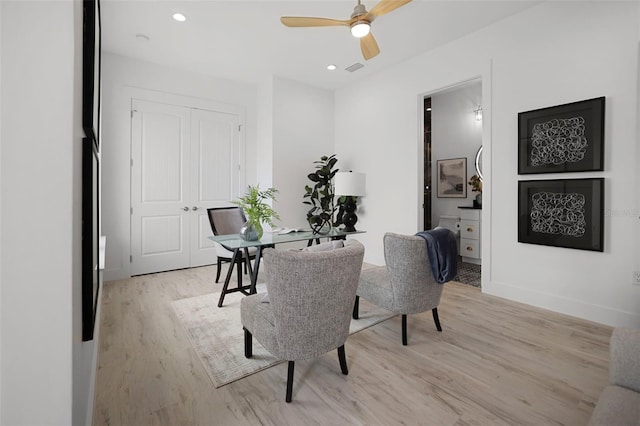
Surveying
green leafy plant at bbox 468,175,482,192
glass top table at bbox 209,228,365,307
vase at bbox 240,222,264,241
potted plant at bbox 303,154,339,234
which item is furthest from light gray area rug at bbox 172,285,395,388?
green leafy plant at bbox 468,175,482,192

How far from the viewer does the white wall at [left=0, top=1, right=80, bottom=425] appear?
2.34 feet

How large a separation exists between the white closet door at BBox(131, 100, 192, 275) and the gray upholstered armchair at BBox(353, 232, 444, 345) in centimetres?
334

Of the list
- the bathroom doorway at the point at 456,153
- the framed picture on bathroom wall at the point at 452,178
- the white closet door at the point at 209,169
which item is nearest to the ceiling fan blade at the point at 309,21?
the white closet door at the point at 209,169

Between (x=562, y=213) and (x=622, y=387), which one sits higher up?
(x=562, y=213)

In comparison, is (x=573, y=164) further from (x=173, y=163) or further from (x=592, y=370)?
(x=173, y=163)

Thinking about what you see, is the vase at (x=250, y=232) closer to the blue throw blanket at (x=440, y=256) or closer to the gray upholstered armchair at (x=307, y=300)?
the gray upholstered armchair at (x=307, y=300)

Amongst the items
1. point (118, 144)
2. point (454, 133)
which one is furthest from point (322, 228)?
point (454, 133)

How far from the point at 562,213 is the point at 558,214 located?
0.03m

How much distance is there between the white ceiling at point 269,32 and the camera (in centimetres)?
303

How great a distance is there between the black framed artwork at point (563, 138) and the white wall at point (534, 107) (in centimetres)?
7

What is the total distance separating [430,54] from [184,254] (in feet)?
14.4

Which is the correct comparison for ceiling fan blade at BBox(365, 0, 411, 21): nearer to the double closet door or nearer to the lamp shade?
the lamp shade

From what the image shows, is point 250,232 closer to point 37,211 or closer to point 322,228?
point 322,228

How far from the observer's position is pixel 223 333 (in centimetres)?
249
